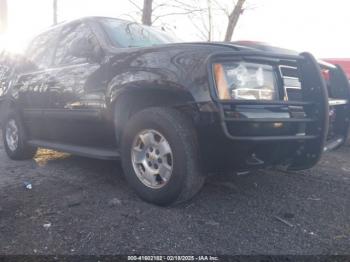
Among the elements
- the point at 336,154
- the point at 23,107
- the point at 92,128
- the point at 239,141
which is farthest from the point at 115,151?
the point at 336,154

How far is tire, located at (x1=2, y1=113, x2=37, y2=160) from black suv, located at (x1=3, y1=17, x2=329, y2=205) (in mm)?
1551

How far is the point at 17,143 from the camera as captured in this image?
4.97m

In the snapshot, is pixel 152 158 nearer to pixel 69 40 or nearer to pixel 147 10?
pixel 69 40

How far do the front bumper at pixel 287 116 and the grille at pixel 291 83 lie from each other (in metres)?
0.05

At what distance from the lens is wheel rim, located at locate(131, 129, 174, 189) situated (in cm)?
288

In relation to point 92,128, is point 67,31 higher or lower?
higher

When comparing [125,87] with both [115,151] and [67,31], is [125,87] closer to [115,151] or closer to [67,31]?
[115,151]

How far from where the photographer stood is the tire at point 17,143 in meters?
4.87

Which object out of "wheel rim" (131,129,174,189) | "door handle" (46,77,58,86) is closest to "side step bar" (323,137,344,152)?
"wheel rim" (131,129,174,189)

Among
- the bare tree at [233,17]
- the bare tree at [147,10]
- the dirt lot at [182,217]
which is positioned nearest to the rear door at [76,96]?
the dirt lot at [182,217]

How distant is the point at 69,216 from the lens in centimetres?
279

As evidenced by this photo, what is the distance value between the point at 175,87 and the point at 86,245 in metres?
1.37

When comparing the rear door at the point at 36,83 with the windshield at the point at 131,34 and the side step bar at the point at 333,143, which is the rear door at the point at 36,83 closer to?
the windshield at the point at 131,34

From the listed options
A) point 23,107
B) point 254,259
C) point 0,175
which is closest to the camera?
point 254,259
